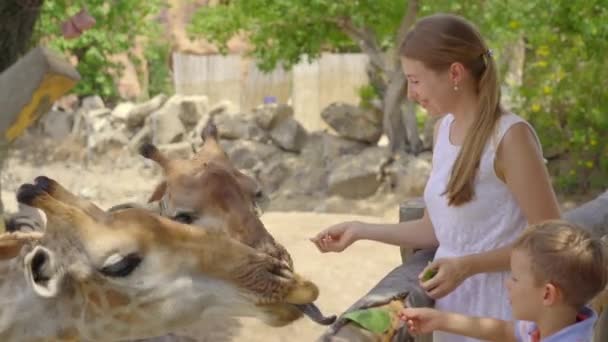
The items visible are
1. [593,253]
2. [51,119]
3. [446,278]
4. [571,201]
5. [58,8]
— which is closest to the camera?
[593,253]

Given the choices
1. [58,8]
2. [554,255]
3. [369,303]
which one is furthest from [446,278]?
[58,8]

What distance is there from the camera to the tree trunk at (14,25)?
544 centimetres

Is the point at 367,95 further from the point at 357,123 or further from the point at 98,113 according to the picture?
the point at 98,113

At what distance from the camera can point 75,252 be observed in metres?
1.83

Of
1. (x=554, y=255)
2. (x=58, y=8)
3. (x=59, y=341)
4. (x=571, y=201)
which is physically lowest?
(x=571, y=201)

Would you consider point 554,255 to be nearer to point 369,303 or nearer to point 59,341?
point 369,303

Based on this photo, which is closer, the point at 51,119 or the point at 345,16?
the point at 345,16

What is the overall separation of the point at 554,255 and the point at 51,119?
46.1ft

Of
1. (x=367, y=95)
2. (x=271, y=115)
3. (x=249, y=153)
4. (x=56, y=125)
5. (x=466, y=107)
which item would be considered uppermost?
(x=466, y=107)

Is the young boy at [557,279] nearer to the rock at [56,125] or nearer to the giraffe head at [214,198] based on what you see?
the giraffe head at [214,198]

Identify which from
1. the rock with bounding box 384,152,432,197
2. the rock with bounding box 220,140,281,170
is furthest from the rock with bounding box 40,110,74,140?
the rock with bounding box 384,152,432,197

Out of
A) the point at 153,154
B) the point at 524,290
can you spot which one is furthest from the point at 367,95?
the point at 524,290

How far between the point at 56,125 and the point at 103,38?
1.72 meters

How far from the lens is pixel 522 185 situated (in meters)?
2.03
